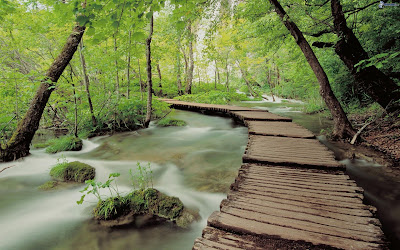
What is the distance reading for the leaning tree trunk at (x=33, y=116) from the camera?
17.4 feet

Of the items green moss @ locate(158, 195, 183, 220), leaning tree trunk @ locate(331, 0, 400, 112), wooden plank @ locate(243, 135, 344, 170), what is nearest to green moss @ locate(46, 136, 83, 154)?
green moss @ locate(158, 195, 183, 220)

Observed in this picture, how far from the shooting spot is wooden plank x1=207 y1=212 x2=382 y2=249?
1.75 m

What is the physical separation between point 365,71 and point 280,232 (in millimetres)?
6036

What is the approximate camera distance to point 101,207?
3.39 meters

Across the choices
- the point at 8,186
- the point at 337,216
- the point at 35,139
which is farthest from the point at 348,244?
the point at 35,139

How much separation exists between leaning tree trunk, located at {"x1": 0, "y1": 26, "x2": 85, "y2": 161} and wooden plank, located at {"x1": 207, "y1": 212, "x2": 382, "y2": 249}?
5570mm

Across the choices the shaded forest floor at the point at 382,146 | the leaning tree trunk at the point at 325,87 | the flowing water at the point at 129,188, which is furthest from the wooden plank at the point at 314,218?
the leaning tree trunk at the point at 325,87

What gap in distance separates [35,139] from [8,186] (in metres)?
4.16

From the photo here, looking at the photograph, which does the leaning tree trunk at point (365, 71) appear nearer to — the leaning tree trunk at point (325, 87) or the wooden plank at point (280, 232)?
the leaning tree trunk at point (325, 87)

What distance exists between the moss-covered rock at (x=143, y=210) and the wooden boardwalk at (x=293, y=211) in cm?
110

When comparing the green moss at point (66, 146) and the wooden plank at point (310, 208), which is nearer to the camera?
the wooden plank at point (310, 208)

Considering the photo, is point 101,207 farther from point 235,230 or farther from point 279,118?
point 279,118

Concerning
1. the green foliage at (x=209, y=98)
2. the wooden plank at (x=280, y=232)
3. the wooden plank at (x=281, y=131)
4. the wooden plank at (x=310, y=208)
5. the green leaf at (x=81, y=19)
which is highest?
the green leaf at (x=81, y=19)

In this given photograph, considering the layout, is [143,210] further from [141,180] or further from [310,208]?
[310,208]
